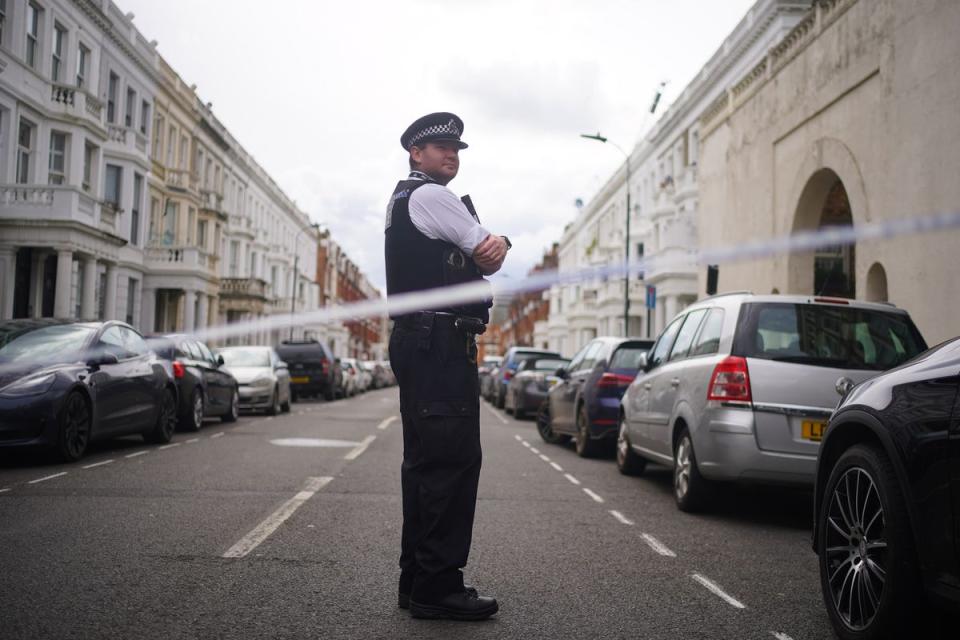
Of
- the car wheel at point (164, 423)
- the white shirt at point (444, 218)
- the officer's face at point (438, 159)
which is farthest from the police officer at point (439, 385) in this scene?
the car wheel at point (164, 423)

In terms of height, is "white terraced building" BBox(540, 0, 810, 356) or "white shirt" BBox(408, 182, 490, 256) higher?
"white terraced building" BBox(540, 0, 810, 356)

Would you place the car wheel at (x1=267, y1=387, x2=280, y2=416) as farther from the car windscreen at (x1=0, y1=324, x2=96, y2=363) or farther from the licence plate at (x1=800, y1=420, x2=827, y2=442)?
the licence plate at (x1=800, y1=420, x2=827, y2=442)

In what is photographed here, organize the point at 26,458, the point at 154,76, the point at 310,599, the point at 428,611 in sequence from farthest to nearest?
the point at 154,76 → the point at 26,458 → the point at 310,599 → the point at 428,611

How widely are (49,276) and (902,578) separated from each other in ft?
97.0

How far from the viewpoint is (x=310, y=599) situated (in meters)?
4.64

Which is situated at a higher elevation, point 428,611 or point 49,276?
point 49,276

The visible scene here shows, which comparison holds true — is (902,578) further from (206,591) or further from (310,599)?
(206,591)

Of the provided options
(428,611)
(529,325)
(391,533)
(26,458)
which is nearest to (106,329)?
(26,458)

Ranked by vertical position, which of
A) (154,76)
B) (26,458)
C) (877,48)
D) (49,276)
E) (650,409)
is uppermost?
(154,76)

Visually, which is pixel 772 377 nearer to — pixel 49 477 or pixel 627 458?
pixel 627 458

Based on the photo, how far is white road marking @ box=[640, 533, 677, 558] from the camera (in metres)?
6.20

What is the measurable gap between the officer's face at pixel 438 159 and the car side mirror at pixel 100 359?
7.41m

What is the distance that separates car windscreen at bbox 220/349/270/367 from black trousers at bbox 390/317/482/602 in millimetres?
17639

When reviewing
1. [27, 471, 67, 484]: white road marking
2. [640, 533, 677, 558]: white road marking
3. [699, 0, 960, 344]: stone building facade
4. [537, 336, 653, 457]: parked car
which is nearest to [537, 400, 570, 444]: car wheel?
[537, 336, 653, 457]: parked car
